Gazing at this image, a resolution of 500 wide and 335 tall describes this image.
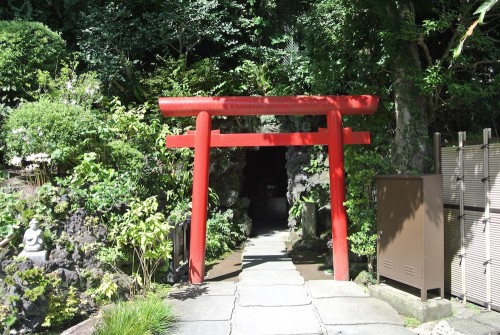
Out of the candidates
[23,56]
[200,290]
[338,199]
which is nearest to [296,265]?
[338,199]

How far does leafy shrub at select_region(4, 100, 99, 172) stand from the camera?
7.12 metres

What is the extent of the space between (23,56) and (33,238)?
5.30 metres

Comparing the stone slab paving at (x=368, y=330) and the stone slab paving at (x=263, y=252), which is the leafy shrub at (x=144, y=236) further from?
the stone slab paving at (x=263, y=252)

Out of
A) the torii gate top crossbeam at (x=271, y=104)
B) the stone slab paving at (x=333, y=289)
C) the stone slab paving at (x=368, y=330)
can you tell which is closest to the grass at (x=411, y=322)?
the stone slab paving at (x=368, y=330)

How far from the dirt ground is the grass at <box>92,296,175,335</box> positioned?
240 centimetres

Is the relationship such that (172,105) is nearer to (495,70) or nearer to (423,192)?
(423,192)

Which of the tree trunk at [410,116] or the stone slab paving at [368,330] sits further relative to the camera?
the tree trunk at [410,116]

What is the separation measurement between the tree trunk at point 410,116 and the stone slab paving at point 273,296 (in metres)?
2.69

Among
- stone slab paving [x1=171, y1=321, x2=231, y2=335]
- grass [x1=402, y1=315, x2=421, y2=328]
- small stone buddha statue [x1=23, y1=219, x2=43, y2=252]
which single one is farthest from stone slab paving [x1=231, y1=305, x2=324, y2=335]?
small stone buddha statue [x1=23, y1=219, x2=43, y2=252]

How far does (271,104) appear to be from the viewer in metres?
6.91

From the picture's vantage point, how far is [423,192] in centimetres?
517

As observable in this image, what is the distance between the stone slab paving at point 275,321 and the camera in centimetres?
470

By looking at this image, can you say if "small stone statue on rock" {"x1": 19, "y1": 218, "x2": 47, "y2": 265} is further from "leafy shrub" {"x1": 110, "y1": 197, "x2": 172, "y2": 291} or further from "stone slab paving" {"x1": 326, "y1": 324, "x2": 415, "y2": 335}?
"stone slab paving" {"x1": 326, "y1": 324, "x2": 415, "y2": 335}

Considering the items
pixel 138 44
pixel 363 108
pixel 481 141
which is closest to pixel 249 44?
pixel 138 44
